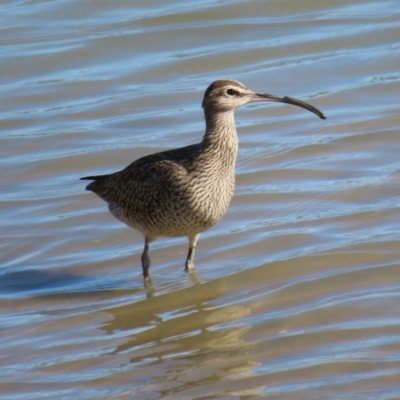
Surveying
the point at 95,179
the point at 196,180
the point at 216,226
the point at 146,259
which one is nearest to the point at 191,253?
the point at 146,259

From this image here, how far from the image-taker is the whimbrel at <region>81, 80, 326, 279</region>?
27.7 ft

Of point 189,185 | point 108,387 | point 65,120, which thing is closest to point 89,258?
point 189,185

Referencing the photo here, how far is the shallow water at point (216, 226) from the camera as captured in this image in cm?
702

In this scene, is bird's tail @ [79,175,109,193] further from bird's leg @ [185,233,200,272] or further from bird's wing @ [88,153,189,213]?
bird's leg @ [185,233,200,272]

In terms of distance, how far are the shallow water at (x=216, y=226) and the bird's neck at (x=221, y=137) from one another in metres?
0.88

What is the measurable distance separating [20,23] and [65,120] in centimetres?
417

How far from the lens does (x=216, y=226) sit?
31.5ft

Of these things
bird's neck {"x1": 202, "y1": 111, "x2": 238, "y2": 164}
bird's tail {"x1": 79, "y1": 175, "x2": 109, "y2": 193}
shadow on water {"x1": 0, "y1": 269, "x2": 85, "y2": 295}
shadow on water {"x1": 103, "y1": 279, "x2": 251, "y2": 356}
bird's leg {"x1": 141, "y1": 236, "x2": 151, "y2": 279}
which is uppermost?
bird's neck {"x1": 202, "y1": 111, "x2": 238, "y2": 164}

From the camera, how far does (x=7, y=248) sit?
31.2 ft

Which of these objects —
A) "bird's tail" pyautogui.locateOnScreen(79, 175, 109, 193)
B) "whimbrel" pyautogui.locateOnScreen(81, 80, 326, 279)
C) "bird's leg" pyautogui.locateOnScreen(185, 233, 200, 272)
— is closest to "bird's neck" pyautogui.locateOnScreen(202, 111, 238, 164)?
"whimbrel" pyautogui.locateOnScreen(81, 80, 326, 279)

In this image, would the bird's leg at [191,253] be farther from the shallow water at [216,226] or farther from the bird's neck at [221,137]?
the bird's neck at [221,137]

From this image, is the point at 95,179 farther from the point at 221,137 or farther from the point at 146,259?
the point at 221,137

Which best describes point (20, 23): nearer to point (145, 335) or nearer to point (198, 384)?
point (145, 335)

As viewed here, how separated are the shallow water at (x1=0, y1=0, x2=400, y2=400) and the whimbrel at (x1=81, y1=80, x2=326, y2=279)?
42 cm
